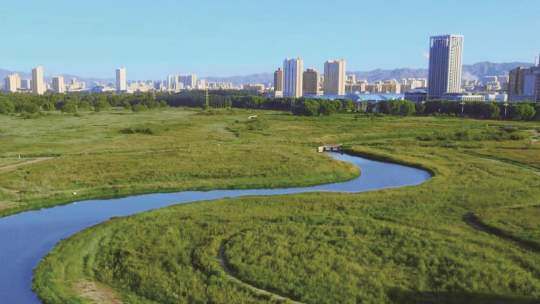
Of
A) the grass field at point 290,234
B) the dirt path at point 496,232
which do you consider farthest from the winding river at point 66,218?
A: the dirt path at point 496,232

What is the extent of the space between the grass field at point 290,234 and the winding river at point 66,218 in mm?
748

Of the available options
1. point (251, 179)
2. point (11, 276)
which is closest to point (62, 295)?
point (11, 276)

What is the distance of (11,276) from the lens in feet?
53.6

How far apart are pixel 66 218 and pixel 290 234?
11.0 m

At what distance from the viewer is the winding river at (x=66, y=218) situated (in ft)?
53.6

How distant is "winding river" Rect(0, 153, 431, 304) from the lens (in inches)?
643

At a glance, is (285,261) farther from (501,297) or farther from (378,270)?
(501,297)

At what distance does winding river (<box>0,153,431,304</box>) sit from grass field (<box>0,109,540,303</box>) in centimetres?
75

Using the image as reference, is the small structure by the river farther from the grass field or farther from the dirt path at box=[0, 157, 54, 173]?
the dirt path at box=[0, 157, 54, 173]

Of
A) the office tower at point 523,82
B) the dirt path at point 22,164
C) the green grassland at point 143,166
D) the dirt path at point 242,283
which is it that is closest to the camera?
the dirt path at point 242,283

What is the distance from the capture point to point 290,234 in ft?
64.2

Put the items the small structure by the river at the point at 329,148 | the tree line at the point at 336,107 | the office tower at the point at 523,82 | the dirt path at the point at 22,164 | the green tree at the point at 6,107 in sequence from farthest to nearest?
the office tower at the point at 523,82 → the green tree at the point at 6,107 → the tree line at the point at 336,107 → the small structure by the river at the point at 329,148 → the dirt path at the point at 22,164

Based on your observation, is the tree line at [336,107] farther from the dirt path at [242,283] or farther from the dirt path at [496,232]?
the dirt path at [242,283]

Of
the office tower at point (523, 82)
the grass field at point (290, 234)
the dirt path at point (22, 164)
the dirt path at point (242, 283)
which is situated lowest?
the dirt path at point (242, 283)
